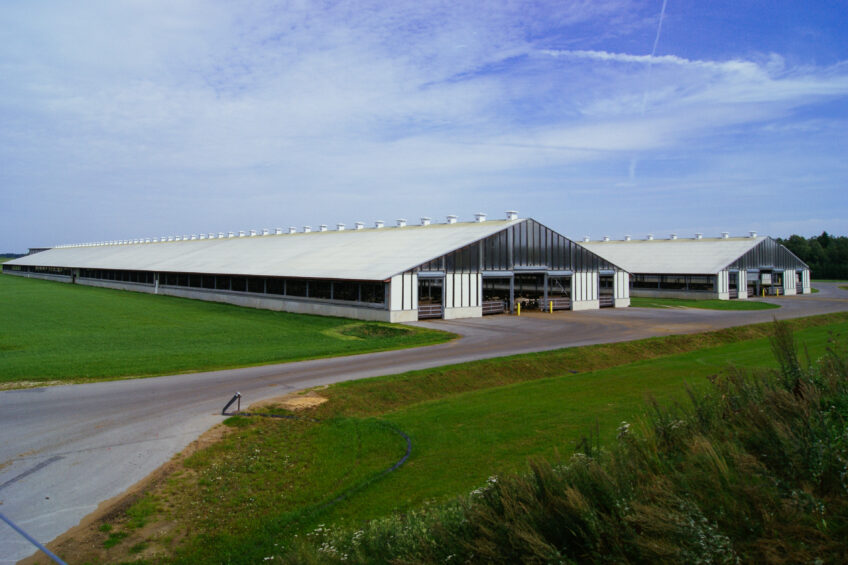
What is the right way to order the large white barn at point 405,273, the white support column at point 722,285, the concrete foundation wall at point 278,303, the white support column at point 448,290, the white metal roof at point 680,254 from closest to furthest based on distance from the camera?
the concrete foundation wall at point 278,303 < the large white barn at point 405,273 < the white support column at point 448,290 < the white support column at point 722,285 < the white metal roof at point 680,254

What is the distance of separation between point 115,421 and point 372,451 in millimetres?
7634

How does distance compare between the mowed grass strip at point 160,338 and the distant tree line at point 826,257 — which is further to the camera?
the distant tree line at point 826,257

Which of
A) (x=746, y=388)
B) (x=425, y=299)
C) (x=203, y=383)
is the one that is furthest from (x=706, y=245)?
(x=746, y=388)

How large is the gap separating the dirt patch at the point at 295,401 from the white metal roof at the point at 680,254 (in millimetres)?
48845

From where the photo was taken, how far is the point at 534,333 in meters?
34.8

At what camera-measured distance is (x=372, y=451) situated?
Result: 1338cm

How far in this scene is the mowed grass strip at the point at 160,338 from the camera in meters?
23.4

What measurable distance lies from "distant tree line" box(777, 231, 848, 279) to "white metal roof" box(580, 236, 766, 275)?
63.2m

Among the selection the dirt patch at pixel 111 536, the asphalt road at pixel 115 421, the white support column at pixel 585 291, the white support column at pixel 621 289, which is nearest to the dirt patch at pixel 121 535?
the dirt patch at pixel 111 536

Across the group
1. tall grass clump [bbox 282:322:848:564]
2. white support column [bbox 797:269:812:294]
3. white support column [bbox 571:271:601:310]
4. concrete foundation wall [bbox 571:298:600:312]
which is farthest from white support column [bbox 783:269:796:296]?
tall grass clump [bbox 282:322:848:564]

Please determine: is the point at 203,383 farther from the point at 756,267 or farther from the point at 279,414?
the point at 756,267

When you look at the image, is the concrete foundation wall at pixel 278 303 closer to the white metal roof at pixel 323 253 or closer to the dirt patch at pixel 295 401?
the white metal roof at pixel 323 253

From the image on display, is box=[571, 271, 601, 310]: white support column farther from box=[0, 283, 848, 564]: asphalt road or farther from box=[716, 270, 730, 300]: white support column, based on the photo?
box=[0, 283, 848, 564]: asphalt road

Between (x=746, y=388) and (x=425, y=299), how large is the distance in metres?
36.3
